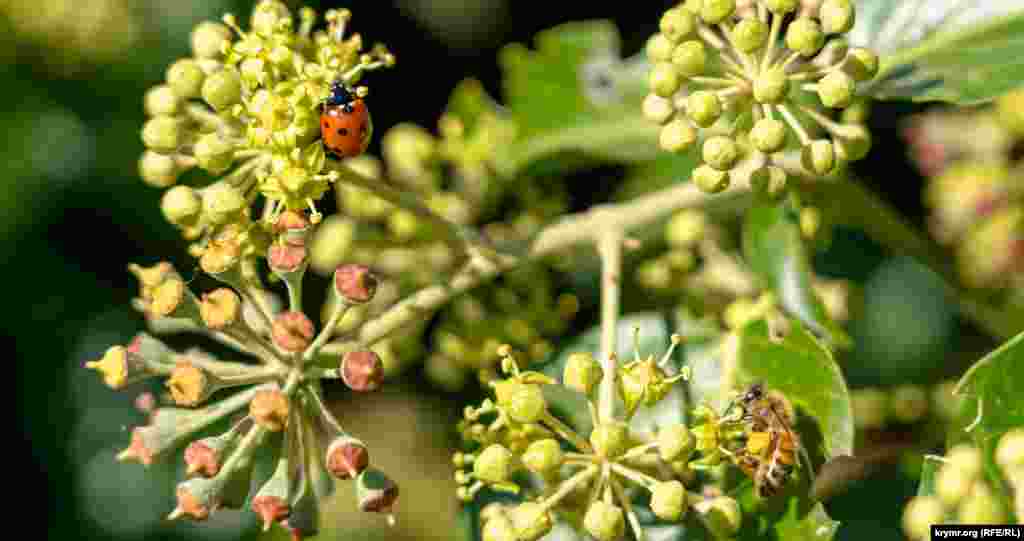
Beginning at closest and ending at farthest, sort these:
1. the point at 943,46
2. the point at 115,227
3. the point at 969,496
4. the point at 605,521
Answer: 1. the point at 969,496
2. the point at 605,521
3. the point at 943,46
4. the point at 115,227

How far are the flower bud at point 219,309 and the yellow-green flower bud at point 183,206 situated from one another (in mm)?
214

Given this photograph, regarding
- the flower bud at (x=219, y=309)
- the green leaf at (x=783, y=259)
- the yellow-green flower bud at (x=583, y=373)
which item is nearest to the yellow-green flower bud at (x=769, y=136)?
the yellow-green flower bud at (x=583, y=373)

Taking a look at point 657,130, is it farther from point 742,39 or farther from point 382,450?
point 382,450

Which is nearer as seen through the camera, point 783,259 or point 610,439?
point 610,439

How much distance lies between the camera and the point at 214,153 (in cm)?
218

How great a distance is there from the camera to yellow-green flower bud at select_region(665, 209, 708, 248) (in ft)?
9.68

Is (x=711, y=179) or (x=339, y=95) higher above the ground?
(x=339, y=95)

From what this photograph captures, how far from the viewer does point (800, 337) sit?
229 centimetres

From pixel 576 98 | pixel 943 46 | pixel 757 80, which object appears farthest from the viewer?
pixel 576 98

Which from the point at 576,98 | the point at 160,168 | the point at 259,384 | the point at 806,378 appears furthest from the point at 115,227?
the point at 806,378

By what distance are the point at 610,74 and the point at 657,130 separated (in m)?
0.25

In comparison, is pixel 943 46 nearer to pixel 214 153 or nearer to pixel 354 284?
pixel 354 284

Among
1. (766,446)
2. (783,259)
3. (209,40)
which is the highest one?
(209,40)

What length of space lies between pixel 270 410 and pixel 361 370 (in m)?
0.16
